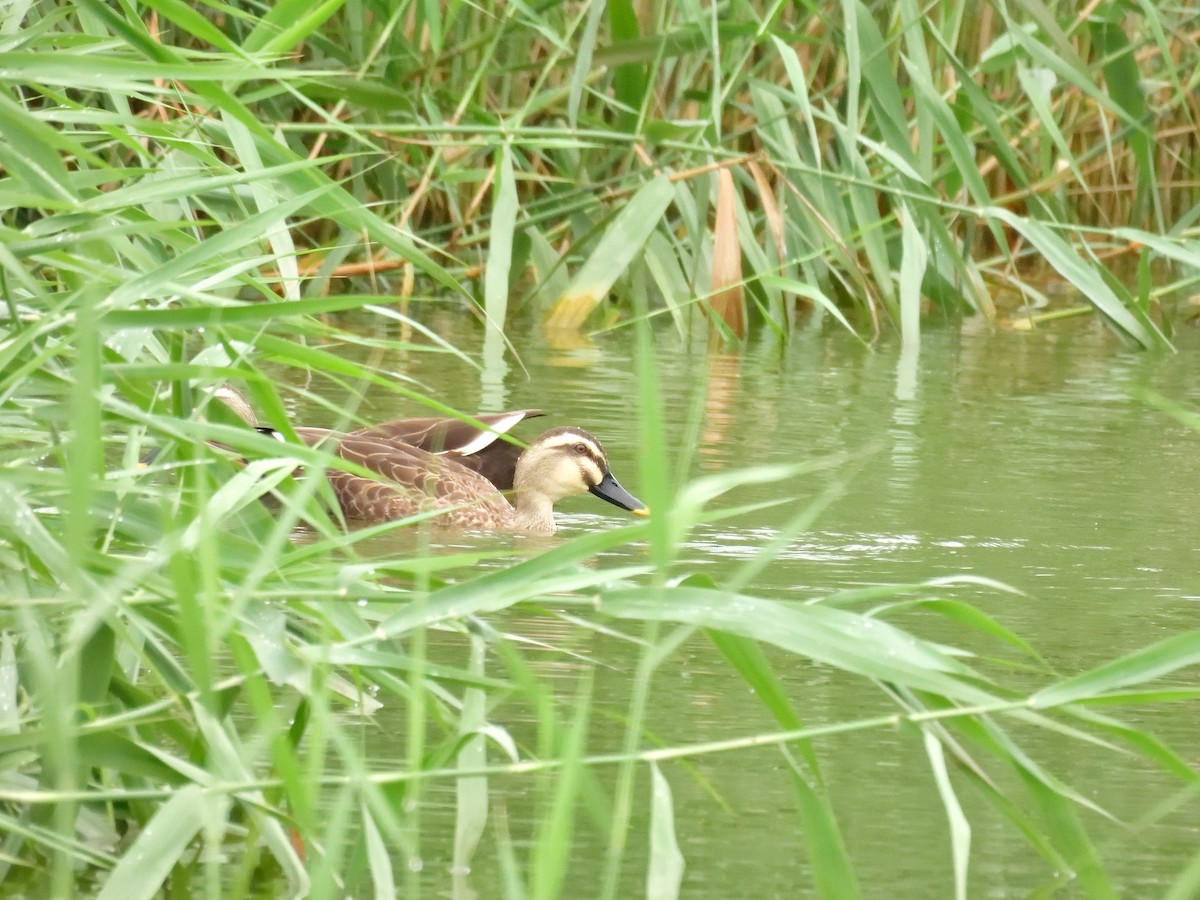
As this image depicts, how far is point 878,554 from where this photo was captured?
4.88 metres

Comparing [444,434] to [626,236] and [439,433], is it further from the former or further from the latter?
[626,236]

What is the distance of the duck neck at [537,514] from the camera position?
5723mm

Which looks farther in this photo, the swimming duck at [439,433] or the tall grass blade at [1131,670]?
the swimming duck at [439,433]

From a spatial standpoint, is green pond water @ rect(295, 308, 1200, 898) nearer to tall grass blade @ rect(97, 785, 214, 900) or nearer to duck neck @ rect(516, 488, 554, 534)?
duck neck @ rect(516, 488, 554, 534)

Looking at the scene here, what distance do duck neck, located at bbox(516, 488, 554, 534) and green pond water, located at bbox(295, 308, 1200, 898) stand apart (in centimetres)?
7

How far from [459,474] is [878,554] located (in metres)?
1.29

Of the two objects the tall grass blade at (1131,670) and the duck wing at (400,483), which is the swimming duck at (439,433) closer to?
the duck wing at (400,483)

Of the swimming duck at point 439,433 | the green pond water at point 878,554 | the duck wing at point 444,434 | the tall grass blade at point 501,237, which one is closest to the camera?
the green pond water at point 878,554

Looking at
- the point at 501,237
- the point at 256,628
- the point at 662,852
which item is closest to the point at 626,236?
the point at 501,237

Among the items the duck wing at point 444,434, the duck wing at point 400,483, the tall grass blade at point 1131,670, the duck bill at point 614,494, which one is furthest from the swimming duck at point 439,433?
the tall grass blade at point 1131,670

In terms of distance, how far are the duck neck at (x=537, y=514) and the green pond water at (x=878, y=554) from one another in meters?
0.07

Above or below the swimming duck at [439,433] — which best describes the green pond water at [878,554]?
below

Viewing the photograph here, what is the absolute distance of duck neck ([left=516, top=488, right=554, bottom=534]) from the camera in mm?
5723

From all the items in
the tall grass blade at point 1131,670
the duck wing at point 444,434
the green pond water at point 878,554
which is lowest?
the green pond water at point 878,554
